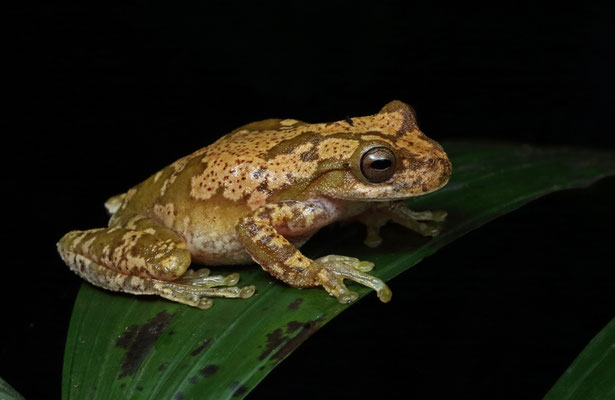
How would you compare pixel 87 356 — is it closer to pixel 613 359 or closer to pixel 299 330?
pixel 299 330

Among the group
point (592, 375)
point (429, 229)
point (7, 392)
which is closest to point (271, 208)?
point (429, 229)

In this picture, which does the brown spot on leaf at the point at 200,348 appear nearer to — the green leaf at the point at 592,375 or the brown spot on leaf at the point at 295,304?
the brown spot on leaf at the point at 295,304

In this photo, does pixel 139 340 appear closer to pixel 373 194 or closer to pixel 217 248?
pixel 217 248

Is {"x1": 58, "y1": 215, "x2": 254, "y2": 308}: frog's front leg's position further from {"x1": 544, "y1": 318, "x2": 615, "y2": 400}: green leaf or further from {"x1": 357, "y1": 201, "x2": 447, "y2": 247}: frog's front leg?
{"x1": 544, "y1": 318, "x2": 615, "y2": 400}: green leaf

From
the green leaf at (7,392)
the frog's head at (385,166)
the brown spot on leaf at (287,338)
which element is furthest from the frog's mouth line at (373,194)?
the green leaf at (7,392)

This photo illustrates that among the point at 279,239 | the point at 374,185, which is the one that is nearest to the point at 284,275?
the point at 279,239

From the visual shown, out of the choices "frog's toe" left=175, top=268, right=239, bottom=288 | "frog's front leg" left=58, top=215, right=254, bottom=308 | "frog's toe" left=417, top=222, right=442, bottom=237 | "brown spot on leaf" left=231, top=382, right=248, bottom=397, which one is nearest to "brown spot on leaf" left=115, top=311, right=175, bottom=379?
"frog's front leg" left=58, top=215, right=254, bottom=308
